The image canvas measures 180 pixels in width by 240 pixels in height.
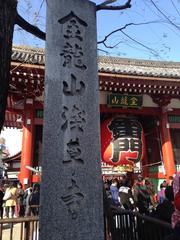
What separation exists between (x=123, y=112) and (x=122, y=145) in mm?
1597

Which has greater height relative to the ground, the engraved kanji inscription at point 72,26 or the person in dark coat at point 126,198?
the engraved kanji inscription at point 72,26

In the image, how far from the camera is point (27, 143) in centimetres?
880

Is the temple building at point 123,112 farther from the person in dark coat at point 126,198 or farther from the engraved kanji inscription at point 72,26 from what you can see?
the engraved kanji inscription at point 72,26

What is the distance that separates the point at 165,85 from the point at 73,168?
7162 mm

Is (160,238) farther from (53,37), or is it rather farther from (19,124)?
(19,124)

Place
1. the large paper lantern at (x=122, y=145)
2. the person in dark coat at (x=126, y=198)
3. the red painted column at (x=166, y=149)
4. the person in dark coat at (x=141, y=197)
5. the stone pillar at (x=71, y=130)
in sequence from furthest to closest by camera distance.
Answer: the red painted column at (x=166, y=149)
the large paper lantern at (x=122, y=145)
the person in dark coat at (x=141, y=197)
the person in dark coat at (x=126, y=198)
the stone pillar at (x=71, y=130)

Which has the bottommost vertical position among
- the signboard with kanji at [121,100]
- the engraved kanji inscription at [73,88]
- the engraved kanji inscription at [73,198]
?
the engraved kanji inscription at [73,198]

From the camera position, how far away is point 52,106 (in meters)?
3.14

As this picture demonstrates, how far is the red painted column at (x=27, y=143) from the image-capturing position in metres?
8.65

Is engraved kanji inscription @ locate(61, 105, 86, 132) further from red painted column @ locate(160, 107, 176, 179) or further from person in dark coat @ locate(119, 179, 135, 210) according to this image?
red painted column @ locate(160, 107, 176, 179)

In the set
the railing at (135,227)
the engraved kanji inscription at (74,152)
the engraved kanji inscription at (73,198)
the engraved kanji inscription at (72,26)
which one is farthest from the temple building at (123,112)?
the engraved kanji inscription at (73,198)

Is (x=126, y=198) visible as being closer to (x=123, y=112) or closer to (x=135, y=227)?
(x=123, y=112)

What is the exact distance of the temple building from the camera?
8.71 m

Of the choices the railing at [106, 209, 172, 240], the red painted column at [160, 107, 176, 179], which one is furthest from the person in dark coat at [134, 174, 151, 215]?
the railing at [106, 209, 172, 240]
